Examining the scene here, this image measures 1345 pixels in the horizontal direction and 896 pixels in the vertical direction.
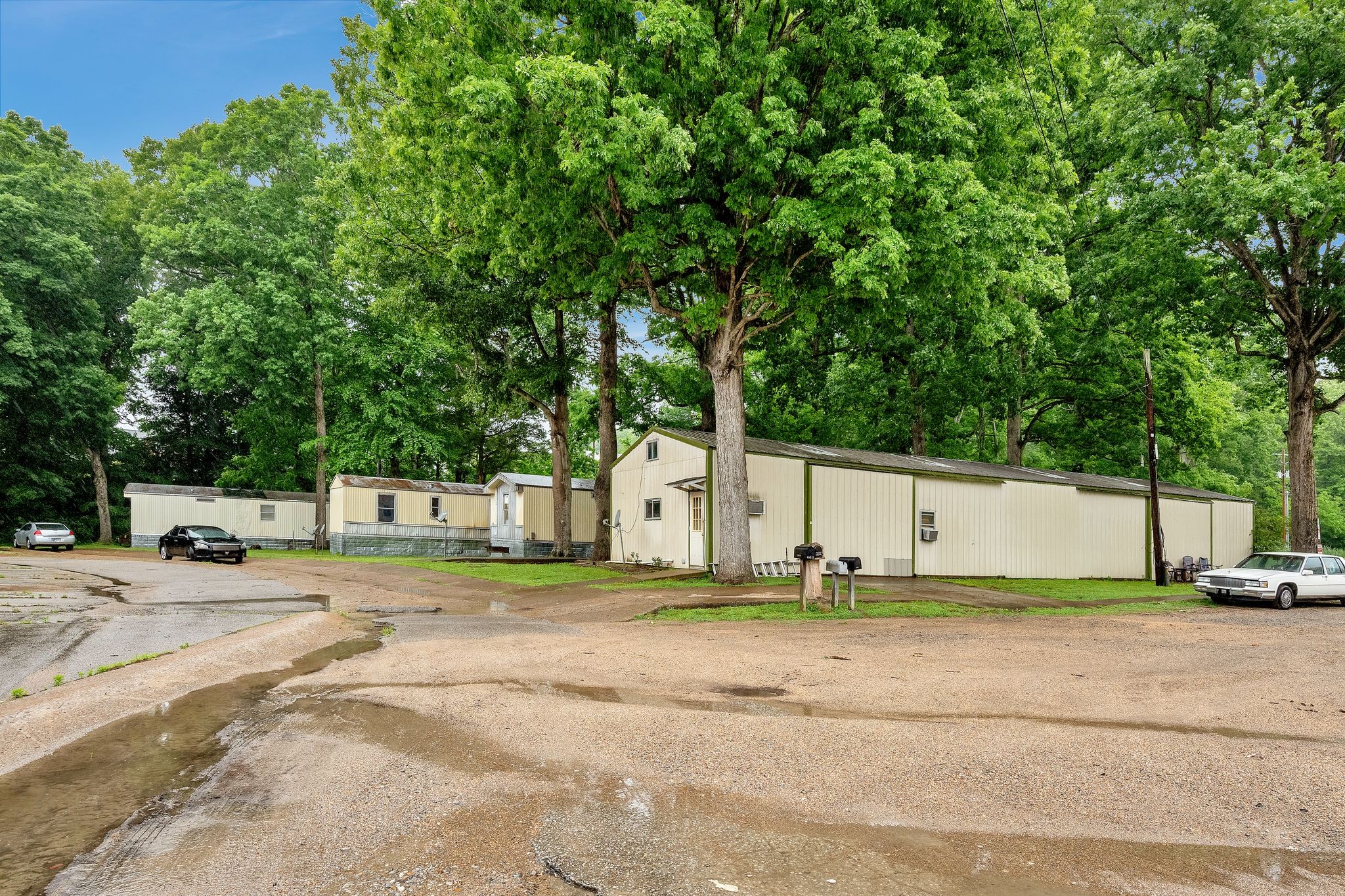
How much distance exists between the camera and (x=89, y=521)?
43.7m

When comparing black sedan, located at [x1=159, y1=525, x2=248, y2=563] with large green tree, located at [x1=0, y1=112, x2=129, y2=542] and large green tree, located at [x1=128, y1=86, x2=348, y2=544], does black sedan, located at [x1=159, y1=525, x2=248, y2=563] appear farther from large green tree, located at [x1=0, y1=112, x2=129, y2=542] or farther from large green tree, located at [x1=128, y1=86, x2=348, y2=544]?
large green tree, located at [x1=0, y1=112, x2=129, y2=542]

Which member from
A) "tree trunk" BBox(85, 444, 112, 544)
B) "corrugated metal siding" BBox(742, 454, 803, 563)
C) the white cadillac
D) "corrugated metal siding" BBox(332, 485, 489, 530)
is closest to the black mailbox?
"corrugated metal siding" BBox(742, 454, 803, 563)

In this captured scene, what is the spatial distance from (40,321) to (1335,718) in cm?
4978

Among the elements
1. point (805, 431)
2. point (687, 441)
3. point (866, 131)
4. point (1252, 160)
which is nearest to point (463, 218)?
point (687, 441)

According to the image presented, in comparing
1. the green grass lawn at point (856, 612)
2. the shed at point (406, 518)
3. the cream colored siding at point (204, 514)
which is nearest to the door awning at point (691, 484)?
the green grass lawn at point (856, 612)

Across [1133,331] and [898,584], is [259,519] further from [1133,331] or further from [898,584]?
[1133,331]

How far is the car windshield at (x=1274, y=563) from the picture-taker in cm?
1800

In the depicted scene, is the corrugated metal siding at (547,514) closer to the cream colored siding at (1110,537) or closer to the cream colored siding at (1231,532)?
the cream colored siding at (1110,537)

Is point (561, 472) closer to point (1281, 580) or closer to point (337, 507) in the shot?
point (337, 507)

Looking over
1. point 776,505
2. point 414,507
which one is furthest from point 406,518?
point 776,505

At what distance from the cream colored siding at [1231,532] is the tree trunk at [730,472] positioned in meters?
23.0

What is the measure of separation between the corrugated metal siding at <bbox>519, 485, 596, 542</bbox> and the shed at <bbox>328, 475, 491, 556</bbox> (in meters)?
3.65

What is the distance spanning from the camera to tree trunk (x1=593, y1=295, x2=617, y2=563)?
25156 mm

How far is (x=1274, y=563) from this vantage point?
1830cm
